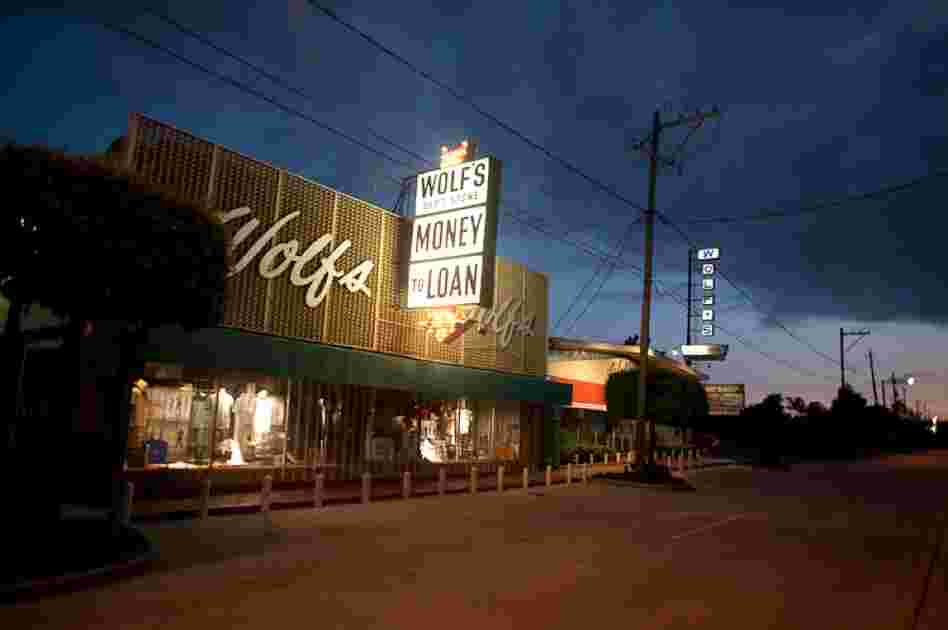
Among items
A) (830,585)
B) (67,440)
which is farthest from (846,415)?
(67,440)

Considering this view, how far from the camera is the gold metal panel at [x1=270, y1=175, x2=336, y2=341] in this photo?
19300 mm

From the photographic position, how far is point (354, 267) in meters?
21.4

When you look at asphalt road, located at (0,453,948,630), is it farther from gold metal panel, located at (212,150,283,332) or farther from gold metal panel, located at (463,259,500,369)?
gold metal panel, located at (463,259,500,369)

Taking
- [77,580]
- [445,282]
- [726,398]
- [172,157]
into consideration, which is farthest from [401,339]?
[726,398]

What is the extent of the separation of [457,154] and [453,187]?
41.1 inches

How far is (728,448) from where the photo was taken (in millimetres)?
66062

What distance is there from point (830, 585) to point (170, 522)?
35.3 ft

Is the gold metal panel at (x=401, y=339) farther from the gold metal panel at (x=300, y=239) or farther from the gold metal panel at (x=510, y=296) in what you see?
the gold metal panel at (x=510, y=296)

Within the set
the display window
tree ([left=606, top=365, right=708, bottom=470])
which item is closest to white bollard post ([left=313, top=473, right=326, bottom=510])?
the display window

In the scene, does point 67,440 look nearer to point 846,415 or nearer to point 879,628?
point 879,628

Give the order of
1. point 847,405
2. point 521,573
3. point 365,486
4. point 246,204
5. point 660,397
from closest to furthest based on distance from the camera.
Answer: point 521,573 < point 365,486 < point 246,204 < point 660,397 < point 847,405

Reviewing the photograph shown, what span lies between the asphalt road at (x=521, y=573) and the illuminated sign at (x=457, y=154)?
9.67 metres

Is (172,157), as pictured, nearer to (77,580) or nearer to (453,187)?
(453,187)

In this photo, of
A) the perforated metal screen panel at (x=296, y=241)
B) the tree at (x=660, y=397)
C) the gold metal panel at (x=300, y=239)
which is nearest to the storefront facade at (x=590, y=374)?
the tree at (x=660, y=397)
